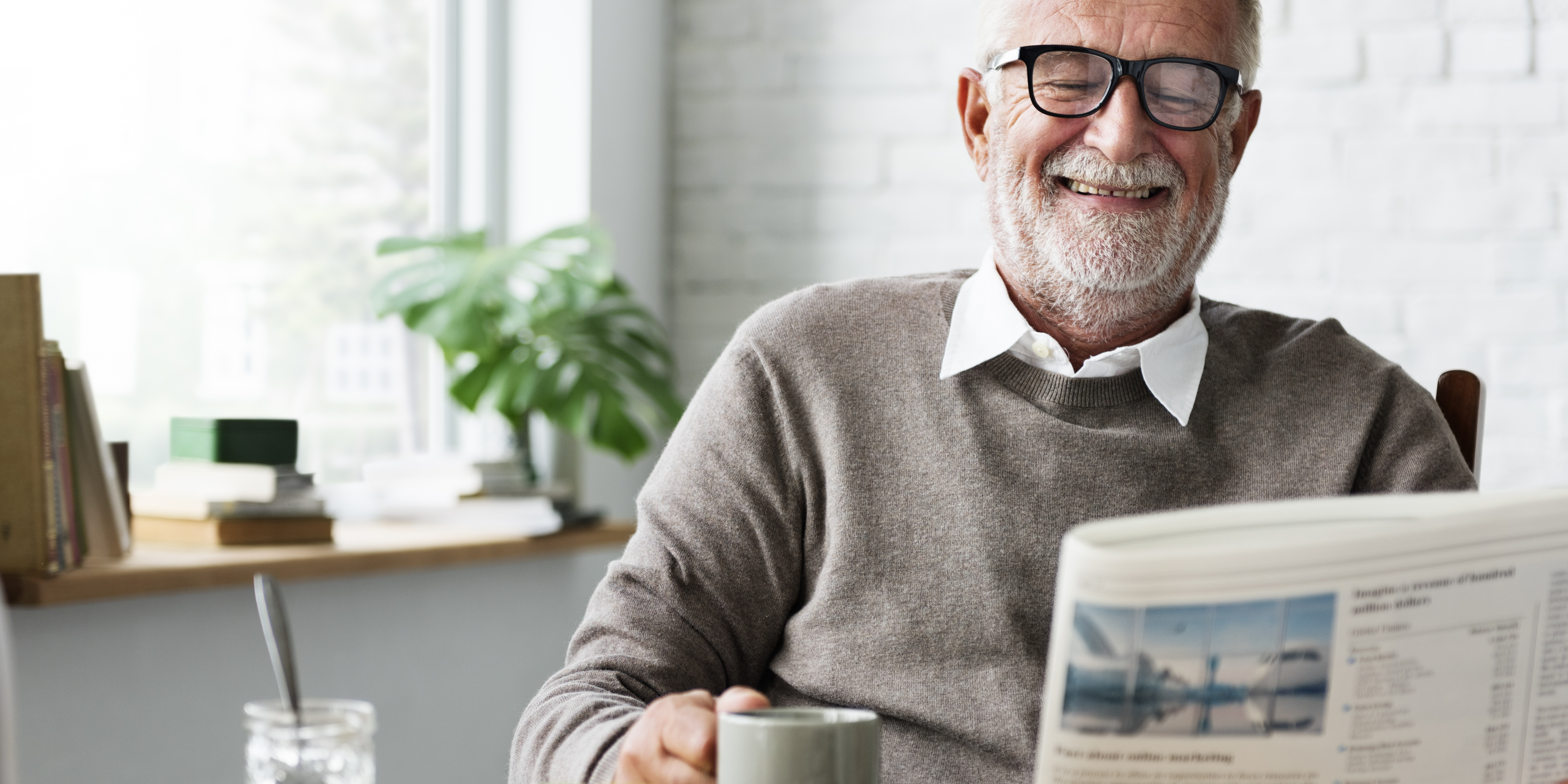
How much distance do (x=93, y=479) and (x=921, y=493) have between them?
1100mm

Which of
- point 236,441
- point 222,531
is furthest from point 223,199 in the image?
point 222,531

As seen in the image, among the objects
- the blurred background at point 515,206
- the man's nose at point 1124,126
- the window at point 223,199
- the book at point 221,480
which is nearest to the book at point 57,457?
the blurred background at point 515,206

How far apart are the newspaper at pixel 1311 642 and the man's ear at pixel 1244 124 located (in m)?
0.85

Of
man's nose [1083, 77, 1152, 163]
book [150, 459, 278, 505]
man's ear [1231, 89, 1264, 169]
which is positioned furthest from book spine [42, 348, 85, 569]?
man's ear [1231, 89, 1264, 169]

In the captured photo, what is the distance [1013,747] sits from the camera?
1302mm

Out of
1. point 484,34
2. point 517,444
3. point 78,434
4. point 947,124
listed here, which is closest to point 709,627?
point 78,434

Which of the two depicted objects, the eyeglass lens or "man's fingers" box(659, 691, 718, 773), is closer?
"man's fingers" box(659, 691, 718, 773)

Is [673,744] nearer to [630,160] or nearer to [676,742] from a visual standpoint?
[676,742]

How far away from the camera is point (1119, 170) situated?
4.69ft

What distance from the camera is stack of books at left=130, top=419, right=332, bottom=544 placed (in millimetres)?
2078

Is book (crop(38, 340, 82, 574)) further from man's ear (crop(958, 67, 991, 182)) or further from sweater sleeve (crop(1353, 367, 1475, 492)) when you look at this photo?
sweater sleeve (crop(1353, 367, 1475, 492))

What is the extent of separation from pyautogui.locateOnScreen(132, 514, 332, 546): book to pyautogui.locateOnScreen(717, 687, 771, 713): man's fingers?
1.43 meters

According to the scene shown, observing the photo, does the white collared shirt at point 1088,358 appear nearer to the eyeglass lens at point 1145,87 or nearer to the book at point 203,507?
the eyeglass lens at point 1145,87

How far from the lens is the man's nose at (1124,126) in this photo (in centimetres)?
141
